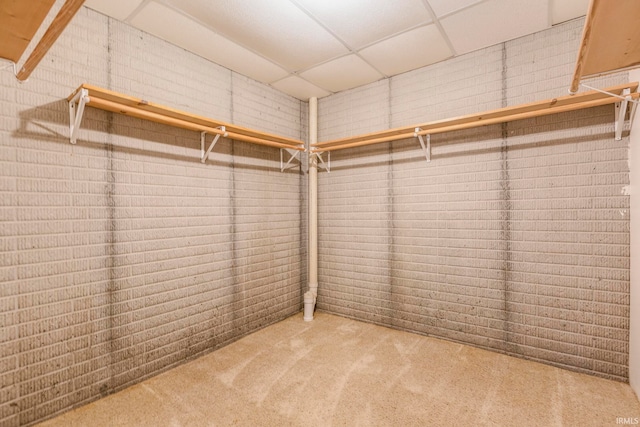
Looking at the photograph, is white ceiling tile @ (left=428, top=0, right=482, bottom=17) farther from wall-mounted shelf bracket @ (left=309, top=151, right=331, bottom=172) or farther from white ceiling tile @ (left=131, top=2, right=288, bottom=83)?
wall-mounted shelf bracket @ (left=309, top=151, right=331, bottom=172)

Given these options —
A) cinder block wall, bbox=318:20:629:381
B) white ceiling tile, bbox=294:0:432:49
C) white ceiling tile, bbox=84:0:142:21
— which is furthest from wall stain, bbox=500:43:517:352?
white ceiling tile, bbox=84:0:142:21

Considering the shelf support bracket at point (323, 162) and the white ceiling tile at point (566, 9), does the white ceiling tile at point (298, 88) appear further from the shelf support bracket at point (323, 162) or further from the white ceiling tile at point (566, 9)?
the white ceiling tile at point (566, 9)

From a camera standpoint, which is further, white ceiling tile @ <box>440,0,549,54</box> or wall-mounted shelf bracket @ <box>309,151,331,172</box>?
wall-mounted shelf bracket @ <box>309,151,331,172</box>

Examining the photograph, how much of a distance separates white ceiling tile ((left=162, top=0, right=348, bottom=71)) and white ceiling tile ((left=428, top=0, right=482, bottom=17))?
28.5 inches

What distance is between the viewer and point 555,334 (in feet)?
7.38

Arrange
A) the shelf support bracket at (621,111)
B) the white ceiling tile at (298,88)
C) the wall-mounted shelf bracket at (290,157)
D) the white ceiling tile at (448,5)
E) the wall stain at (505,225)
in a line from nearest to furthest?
the shelf support bracket at (621,111) → the white ceiling tile at (448,5) → the wall stain at (505,225) → the white ceiling tile at (298,88) → the wall-mounted shelf bracket at (290,157)

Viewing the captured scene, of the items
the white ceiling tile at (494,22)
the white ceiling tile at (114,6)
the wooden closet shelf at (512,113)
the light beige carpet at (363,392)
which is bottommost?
the light beige carpet at (363,392)

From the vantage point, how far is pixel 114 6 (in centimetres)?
194

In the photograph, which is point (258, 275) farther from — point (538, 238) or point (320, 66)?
point (538, 238)

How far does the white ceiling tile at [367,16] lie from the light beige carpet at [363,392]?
2454 millimetres

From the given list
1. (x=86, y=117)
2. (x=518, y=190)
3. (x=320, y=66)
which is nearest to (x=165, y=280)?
(x=86, y=117)

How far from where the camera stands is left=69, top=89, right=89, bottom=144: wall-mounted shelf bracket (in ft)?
5.57

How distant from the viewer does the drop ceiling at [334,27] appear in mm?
1972
